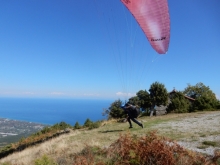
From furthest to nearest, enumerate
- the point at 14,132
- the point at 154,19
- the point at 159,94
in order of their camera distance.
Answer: the point at 14,132 < the point at 159,94 < the point at 154,19

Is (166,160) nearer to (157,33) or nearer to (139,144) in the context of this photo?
(139,144)

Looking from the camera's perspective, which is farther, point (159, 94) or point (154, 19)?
point (159, 94)

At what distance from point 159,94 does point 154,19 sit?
2725 cm

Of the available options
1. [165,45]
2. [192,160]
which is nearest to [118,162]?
[192,160]

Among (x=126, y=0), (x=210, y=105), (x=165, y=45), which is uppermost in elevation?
(x=126, y=0)

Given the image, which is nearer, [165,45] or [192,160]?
[192,160]

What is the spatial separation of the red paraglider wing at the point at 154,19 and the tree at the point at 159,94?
2516 cm

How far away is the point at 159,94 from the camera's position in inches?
1366

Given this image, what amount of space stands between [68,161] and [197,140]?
554 centimetres

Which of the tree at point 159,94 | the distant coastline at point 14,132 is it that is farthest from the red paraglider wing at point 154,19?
the distant coastline at point 14,132

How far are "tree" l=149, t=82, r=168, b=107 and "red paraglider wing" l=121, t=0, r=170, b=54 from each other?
82.6 feet

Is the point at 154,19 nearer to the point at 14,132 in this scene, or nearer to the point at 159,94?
Answer: the point at 159,94

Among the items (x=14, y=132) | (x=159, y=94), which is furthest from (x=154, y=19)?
(x=14, y=132)

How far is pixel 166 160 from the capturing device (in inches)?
163
